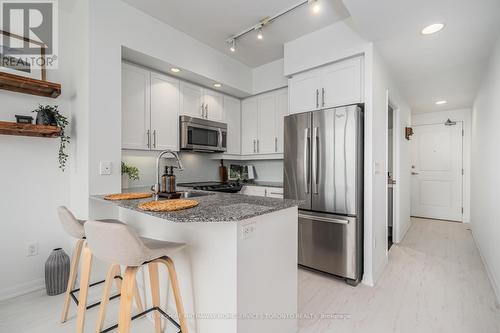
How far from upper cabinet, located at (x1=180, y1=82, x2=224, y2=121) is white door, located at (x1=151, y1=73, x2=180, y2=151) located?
116mm

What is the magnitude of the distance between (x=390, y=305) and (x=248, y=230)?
168 centimetres

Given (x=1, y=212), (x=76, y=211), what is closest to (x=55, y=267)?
(x=76, y=211)

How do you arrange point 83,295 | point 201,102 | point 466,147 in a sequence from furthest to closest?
1. point 466,147
2. point 201,102
3. point 83,295

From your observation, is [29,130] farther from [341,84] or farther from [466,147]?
[466,147]

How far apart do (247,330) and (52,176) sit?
2.41 m

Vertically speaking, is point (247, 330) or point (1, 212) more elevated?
point (1, 212)

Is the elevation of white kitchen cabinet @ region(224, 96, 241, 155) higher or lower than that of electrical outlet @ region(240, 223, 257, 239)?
higher

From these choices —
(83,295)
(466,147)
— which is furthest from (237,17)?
(466,147)

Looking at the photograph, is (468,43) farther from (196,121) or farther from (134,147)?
(134,147)

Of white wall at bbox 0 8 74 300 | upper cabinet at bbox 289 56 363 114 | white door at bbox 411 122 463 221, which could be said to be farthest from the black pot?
white door at bbox 411 122 463 221

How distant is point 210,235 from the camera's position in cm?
141

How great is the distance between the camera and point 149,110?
2779 millimetres

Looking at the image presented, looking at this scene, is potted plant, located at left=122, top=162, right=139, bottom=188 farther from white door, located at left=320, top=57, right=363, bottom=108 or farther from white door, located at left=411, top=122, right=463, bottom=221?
white door, located at left=411, top=122, right=463, bottom=221

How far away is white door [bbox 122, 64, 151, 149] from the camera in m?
2.58
